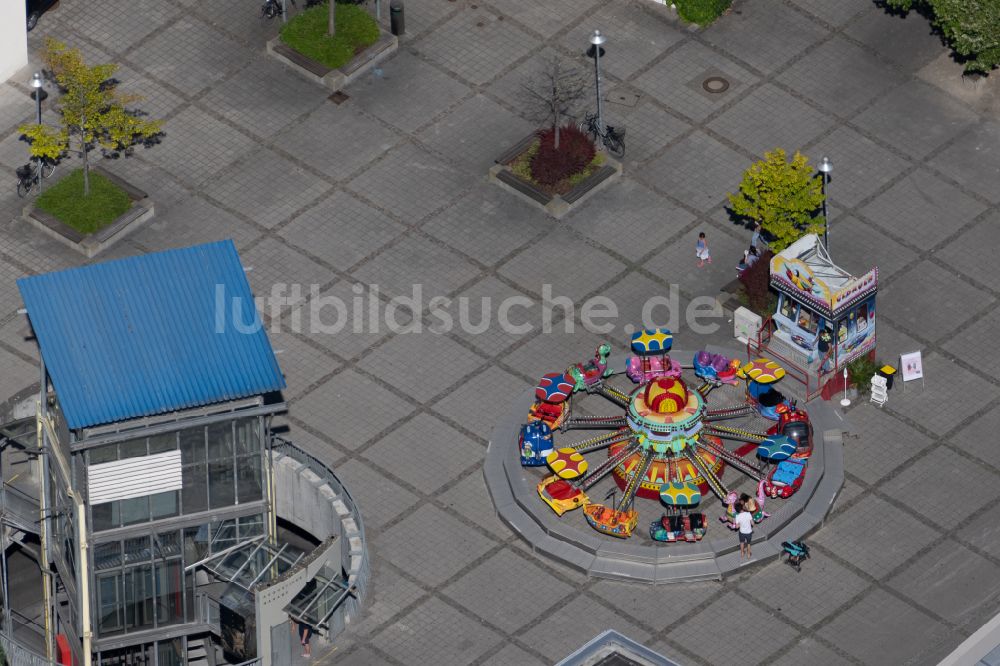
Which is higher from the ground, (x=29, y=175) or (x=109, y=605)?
(x=29, y=175)

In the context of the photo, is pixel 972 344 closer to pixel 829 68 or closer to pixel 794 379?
pixel 794 379

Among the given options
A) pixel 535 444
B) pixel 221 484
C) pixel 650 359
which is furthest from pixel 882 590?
pixel 221 484

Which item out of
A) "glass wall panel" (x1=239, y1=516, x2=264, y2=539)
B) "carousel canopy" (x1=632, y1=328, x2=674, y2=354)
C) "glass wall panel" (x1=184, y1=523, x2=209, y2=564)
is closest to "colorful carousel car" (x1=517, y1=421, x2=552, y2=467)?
"carousel canopy" (x1=632, y1=328, x2=674, y2=354)

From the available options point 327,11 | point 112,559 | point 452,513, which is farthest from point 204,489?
point 327,11

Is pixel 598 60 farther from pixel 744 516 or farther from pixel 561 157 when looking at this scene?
pixel 744 516

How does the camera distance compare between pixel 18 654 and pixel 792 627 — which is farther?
pixel 792 627

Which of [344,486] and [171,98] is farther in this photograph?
[171,98]

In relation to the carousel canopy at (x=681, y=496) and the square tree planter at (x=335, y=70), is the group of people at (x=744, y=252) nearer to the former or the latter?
the carousel canopy at (x=681, y=496)
